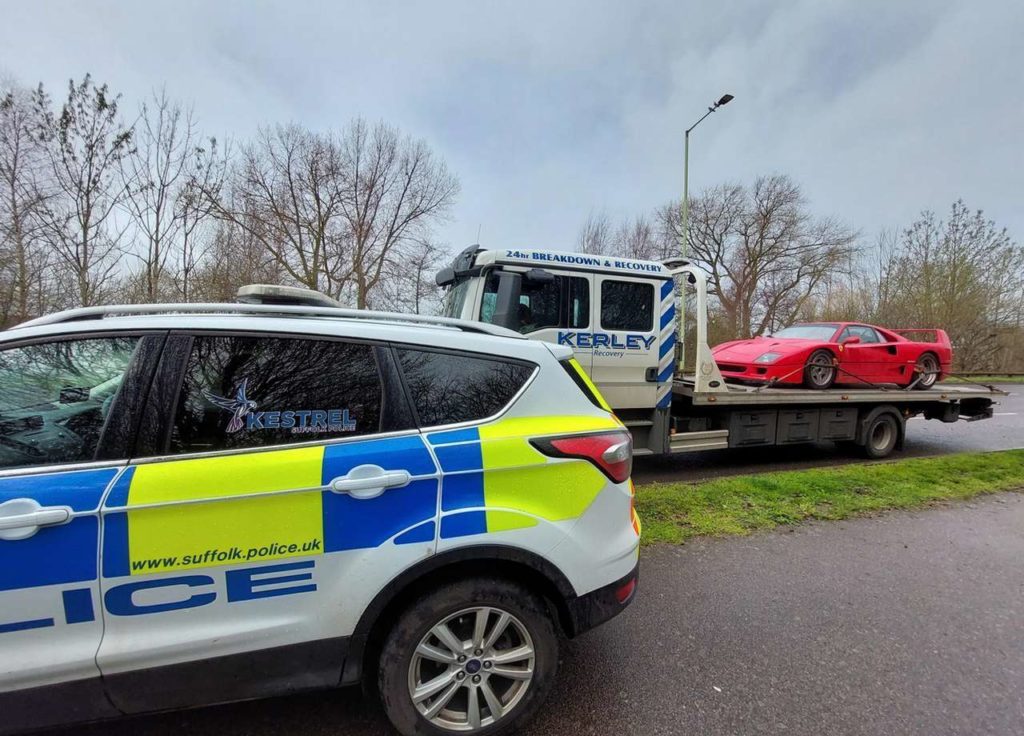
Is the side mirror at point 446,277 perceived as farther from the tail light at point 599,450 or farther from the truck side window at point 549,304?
the tail light at point 599,450

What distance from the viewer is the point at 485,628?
188cm

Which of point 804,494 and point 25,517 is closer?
point 25,517

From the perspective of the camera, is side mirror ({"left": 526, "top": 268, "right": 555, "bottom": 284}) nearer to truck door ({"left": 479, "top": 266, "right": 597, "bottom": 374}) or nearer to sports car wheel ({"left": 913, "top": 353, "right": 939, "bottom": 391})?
truck door ({"left": 479, "top": 266, "right": 597, "bottom": 374})

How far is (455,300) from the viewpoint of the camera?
571 cm

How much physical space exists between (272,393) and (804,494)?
17.0ft

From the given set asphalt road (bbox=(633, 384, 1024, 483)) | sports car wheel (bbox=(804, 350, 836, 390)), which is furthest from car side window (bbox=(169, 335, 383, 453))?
sports car wheel (bbox=(804, 350, 836, 390))

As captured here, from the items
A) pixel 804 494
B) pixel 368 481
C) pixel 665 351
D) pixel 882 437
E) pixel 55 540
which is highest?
pixel 665 351

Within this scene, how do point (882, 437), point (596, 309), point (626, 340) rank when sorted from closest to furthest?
point (596, 309) → point (626, 340) → point (882, 437)

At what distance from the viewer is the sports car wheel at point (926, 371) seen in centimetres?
803

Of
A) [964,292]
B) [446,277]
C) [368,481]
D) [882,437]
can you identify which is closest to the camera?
[368,481]

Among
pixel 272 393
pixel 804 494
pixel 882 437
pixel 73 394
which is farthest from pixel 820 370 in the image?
pixel 73 394

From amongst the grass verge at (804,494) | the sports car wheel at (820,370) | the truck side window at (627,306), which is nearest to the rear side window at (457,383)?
the grass verge at (804,494)

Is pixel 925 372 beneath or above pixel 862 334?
beneath

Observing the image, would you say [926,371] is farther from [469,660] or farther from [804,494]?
[469,660]
